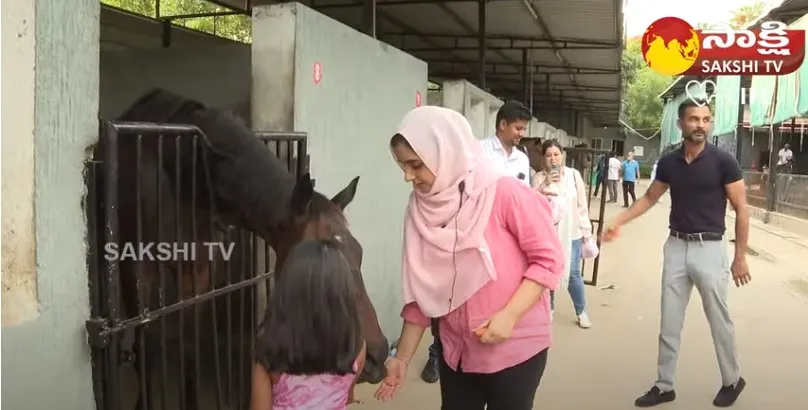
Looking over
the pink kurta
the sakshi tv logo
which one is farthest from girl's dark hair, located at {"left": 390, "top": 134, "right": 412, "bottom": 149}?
the sakshi tv logo

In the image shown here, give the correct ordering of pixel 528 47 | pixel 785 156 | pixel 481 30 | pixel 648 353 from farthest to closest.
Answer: pixel 785 156 → pixel 528 47 → pixel 481 30 → pixel 648 353

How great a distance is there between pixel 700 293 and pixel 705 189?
0.58 metres

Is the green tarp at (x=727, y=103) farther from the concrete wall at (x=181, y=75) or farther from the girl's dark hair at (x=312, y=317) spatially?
the girl's dark hair at (x=312, y=317)

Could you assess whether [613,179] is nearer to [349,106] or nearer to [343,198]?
[349,106]

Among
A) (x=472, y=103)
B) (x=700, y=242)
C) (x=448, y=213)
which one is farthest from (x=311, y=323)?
(x=472, y=103)

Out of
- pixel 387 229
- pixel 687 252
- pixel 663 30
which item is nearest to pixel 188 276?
pixel 387 229

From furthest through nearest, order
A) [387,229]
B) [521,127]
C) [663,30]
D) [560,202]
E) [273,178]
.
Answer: [663,30] → [560,202] → [387,229] → [521,127] → [273,178]

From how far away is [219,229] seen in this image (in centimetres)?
298

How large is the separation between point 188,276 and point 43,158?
1.30 meters

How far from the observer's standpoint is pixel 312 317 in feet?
5.55

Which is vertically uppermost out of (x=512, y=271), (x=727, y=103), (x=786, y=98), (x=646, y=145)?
(x=727, y=103)

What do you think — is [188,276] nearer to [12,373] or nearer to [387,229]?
[12,373]

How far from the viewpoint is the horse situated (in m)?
2.59

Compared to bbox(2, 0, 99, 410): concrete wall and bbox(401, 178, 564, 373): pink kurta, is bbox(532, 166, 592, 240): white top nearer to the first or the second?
bbox(401, 178, 564, 373): pink kurta
